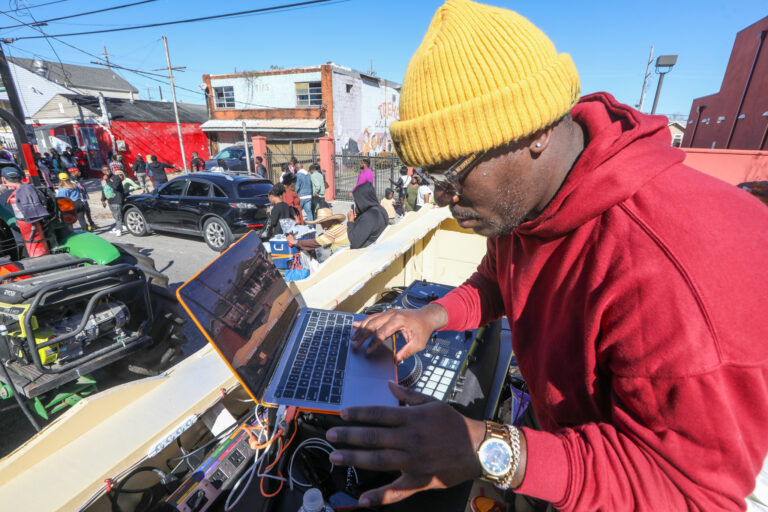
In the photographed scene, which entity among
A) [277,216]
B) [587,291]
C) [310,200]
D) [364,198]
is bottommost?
[310,200]

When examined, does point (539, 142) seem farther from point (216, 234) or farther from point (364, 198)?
point (216, 234)

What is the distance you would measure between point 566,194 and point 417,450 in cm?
71

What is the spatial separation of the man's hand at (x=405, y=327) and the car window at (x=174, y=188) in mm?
8332

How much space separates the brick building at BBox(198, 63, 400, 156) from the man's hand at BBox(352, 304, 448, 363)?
20037 mm

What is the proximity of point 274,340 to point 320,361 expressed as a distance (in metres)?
0.21

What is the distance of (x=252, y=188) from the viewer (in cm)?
779

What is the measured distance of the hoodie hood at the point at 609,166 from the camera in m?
0.76

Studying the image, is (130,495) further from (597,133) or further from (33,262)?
A: (33,262)

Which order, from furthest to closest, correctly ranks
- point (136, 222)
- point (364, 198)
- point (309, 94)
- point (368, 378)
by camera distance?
point (309, 94), point (136, 222), point (364, 198), point (368, 378)

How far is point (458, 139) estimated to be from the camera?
2.93 ft

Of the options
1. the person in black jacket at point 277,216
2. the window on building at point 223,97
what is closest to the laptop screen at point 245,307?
the person in black jacket at point 277,216

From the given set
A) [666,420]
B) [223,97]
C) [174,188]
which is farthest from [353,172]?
[666,420]

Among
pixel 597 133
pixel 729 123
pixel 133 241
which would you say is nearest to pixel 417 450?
pixel 597 133

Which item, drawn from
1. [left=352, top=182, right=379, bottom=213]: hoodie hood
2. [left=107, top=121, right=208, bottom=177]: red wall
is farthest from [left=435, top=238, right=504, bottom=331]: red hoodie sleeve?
[left=107, top=121, right=208, bottom=177]: red wall
